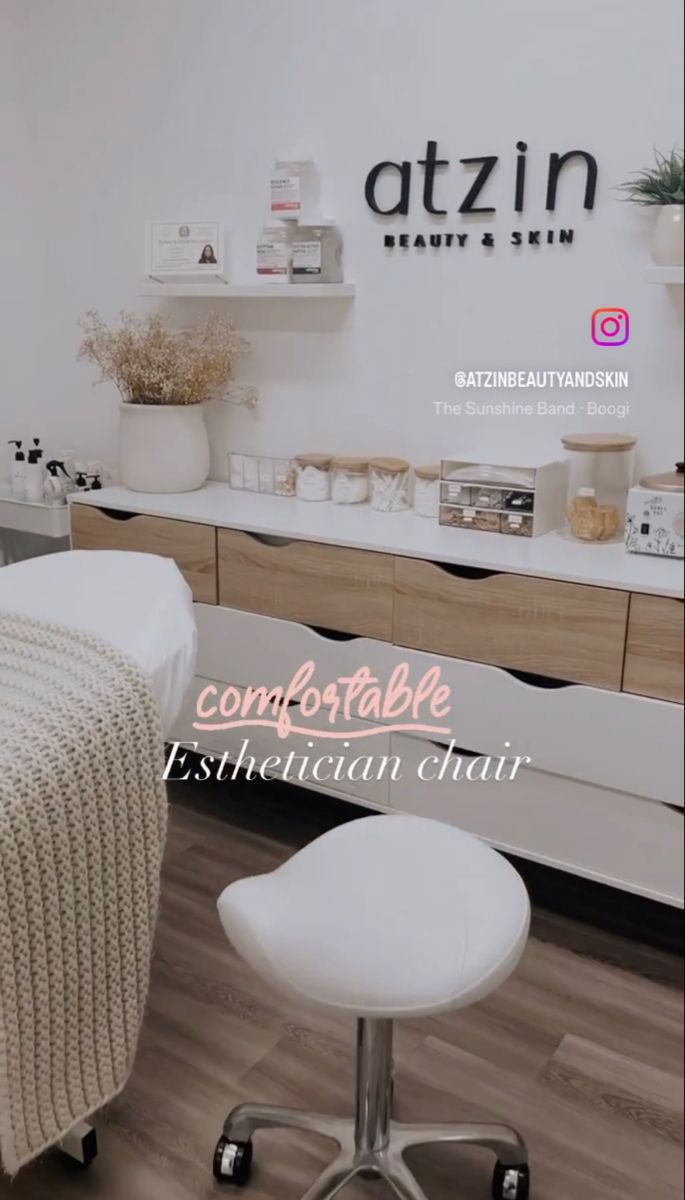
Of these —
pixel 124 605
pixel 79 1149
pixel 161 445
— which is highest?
pixel 161 445

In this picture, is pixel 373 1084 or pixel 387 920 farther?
pixel 373 1084

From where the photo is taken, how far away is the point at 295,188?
1.90 m

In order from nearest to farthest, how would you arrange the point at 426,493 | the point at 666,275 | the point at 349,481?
the point at 666,275, the point at 426,493, the point at 349,481

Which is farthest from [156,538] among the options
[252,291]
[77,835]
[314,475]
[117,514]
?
[77,835]

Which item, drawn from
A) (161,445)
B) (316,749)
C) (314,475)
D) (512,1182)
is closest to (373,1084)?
A: (512,1182)

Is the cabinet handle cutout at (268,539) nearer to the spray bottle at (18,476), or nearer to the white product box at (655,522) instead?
the white product box at (655,522)

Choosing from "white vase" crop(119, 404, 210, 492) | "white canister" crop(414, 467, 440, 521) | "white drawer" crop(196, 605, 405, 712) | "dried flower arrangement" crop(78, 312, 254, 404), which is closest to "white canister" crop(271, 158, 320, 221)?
"dried flower arrangement" crop(78, 312, 254, 404)

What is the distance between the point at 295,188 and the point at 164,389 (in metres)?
0.48

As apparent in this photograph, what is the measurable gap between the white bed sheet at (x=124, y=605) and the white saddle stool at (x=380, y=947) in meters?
0.28

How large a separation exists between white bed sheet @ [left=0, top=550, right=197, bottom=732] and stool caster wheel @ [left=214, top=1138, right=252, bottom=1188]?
0.60 metres

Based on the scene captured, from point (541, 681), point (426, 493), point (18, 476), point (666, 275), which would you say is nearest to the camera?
point (666, 275)

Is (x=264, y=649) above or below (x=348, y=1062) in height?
above

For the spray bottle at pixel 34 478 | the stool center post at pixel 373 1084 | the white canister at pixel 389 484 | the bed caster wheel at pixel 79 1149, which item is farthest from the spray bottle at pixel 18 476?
the stool center post at pixel 373 1084

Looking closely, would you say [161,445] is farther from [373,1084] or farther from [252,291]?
[373,1084]
